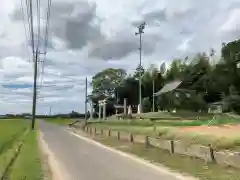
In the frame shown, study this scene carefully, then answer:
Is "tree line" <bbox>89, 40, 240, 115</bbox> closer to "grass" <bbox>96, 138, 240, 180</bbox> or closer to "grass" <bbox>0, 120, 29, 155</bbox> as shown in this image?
"grass" <bbox>0, 120, 29, 155</bbox>

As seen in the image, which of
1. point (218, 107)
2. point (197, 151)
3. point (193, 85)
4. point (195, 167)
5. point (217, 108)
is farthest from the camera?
point (193, 85)

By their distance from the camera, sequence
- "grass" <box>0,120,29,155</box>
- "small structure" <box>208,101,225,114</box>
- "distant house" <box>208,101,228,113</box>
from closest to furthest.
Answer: "grass" <box>0,120,29,155</box> → "distant house" <box>208,101,228,113</box> → "small structure" <box>208,101,225,114</box>

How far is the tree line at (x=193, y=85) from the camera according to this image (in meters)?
81.2

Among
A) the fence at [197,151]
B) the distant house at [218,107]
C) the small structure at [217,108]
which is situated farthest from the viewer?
the small structure at [217,108]

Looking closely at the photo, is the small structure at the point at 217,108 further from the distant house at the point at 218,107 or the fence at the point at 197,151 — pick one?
the fence at the point at 197,151

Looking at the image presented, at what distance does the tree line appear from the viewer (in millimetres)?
81250

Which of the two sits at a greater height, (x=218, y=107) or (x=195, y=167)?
(x=218, y=107)

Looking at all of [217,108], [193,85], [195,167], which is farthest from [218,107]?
[195,167]

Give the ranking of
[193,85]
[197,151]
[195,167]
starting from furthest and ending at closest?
1. [193,85]
2. [197,151]
3. [195,167]

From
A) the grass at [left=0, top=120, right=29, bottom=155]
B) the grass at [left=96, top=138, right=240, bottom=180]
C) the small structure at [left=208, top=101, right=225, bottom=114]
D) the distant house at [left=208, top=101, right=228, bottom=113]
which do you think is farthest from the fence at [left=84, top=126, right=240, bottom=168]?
the small structure at [left=208, top=101, right=225, bottom=114]

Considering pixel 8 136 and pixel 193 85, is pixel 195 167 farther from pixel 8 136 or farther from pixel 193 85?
pixel 193 85

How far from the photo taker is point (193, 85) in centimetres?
9438

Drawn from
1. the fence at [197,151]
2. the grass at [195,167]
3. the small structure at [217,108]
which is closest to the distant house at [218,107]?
the small structure at [217,108]

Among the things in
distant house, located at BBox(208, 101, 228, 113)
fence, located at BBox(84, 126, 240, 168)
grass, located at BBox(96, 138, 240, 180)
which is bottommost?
grass, located at BBox(96, 138, 240, 180)
